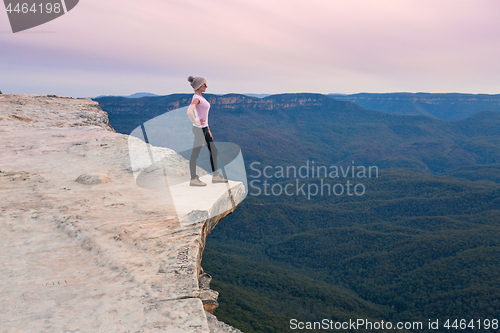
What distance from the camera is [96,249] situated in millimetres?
4629

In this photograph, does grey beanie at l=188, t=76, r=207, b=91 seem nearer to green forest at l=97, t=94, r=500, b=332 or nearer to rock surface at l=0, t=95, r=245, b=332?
rock surface at l=0, t=95, r=245, b=332

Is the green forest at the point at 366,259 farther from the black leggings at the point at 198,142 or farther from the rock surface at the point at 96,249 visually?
the black leggings at the point at 198,142

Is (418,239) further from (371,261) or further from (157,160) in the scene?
(157,160)

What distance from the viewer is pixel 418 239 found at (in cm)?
9344

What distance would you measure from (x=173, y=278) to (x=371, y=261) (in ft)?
338

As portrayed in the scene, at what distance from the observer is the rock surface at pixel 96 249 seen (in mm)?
3404

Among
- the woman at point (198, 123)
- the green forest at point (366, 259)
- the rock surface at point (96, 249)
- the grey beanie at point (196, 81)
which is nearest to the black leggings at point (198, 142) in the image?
the woman at point (198, 123)

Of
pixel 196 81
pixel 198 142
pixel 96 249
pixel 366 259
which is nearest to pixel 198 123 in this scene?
pixel 198 142

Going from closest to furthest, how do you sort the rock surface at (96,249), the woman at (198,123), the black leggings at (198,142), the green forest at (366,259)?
1. the rock surface at (96,249)
2. the woman at (198,123)
3. the black leggings at (198,142)
4. the green forest at (366,259)

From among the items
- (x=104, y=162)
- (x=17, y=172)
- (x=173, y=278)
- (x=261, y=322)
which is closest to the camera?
(x=173, y=278)

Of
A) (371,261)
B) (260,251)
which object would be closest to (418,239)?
(371,261)

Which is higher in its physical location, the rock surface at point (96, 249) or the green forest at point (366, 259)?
the rock surface at point (96, 249)

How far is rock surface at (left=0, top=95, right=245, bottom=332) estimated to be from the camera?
340 centimetres

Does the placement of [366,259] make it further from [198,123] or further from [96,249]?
[96,249]
